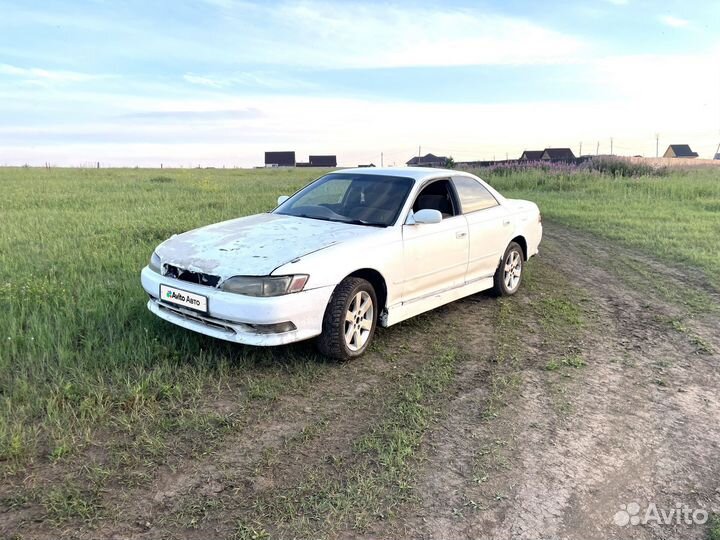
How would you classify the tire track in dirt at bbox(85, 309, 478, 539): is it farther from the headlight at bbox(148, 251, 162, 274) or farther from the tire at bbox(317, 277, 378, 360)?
the headlight at bbox(148, 251, 162, 274)

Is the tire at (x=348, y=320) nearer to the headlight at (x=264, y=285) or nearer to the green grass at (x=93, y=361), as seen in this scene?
the green grass at (x=93, y=361)

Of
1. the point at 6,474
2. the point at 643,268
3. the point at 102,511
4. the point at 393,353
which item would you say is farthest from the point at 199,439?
the point at 643,268

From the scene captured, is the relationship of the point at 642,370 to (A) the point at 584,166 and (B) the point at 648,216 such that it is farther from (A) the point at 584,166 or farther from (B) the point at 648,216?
(A) the point at 584,166

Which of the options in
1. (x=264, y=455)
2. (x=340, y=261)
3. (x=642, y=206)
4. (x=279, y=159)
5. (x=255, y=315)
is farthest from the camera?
(x=279, y=159)

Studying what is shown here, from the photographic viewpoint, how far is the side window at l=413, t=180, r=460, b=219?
214 inches

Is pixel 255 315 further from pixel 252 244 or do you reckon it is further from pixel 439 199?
pixel 439 199

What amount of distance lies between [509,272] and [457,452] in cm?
373

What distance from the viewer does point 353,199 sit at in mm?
5375

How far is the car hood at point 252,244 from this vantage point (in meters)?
3.98

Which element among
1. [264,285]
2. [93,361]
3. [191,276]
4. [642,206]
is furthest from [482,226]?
[642,206]

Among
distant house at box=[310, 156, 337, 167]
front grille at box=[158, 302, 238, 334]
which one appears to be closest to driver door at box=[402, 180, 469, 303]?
front grille at box=[158, 302, 238, 334]

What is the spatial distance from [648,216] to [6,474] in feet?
45.4

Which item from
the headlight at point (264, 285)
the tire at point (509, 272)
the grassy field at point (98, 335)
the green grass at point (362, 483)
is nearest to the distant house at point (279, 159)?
the grassy field at point (98, 335)

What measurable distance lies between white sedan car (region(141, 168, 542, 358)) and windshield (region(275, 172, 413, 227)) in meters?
0.01
